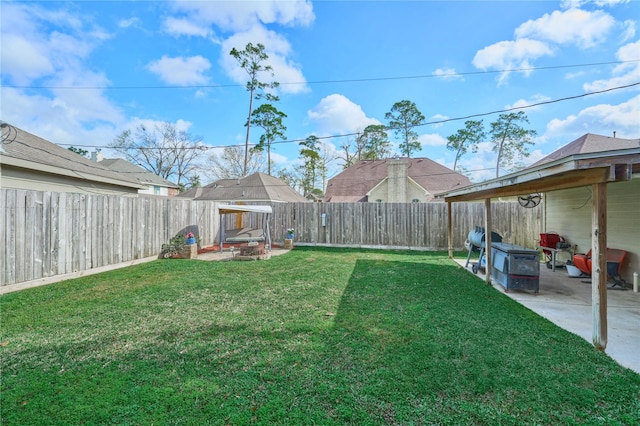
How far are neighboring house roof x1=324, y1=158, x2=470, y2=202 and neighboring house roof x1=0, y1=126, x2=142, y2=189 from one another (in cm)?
1345

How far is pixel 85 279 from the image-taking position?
546 cm

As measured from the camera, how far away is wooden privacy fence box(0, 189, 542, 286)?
16.0 feet

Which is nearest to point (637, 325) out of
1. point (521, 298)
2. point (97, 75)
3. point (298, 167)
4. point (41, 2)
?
point (521, 298)

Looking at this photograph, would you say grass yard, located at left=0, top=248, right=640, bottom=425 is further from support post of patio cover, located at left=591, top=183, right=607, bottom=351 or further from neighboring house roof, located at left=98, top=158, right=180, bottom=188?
neighboring house roof, located at left=98, top=158, right=180, bottom=188

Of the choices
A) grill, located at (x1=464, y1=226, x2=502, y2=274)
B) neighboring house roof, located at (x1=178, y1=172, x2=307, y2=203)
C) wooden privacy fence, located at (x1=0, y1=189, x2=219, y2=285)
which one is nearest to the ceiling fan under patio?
grill, located at (x1=464, y1=226, x2=502, y2=274)

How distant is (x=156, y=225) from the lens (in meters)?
8.02

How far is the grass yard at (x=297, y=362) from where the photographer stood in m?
1.87

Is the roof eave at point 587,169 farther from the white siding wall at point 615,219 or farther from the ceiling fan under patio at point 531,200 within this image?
the ceiling fan under patio at point 531,200

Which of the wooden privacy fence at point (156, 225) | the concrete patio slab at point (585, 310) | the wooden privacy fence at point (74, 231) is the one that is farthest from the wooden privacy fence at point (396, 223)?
the wooden privacy fence at point (74, 231)

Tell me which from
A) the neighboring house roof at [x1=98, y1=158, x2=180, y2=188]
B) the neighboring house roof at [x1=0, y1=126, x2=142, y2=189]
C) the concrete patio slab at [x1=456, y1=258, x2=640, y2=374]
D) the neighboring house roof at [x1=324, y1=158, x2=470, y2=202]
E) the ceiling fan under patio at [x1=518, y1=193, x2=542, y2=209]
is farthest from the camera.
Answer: the neighboring house roof at [x1=98, y1=158, x2=180, y2=188]

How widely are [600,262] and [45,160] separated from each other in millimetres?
10429

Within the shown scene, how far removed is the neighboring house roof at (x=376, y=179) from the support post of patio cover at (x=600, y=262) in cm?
1637

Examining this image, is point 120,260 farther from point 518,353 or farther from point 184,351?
point 518,353

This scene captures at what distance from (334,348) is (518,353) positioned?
1.81m
